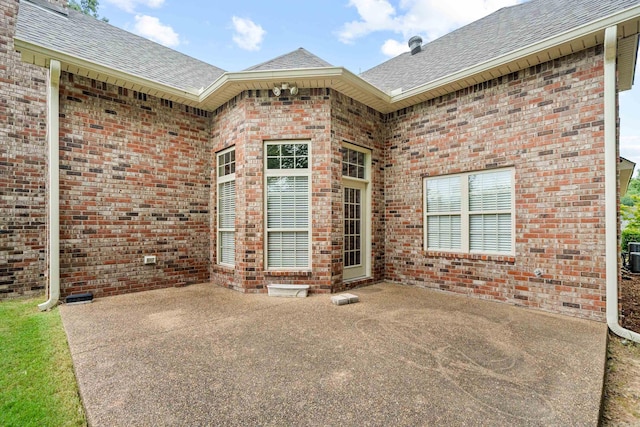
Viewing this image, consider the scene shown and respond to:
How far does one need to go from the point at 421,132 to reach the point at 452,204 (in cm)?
149

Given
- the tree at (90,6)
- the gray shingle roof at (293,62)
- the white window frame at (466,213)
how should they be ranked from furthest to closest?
the tree at (90,6) < the gray shingle roof at (293,62) < the white window frame at (466,213)

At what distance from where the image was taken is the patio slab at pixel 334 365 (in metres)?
1.89

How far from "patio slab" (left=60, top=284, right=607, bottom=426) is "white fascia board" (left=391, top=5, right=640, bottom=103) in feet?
11.8

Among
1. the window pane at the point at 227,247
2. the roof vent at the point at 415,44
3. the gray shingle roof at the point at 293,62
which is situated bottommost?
the window pane at the point at 227,247

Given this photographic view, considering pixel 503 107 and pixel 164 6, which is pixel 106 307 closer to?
pixel 503 107

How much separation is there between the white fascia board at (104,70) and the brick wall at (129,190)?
355mm

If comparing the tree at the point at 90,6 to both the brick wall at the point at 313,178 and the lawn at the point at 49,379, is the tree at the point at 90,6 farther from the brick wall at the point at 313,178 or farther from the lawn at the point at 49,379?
the lawn at the point at 49,379

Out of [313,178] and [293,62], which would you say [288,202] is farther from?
[293,62]

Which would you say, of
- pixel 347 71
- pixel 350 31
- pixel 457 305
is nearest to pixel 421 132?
pixel 347 71

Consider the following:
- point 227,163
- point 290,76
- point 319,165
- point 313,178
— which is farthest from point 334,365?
point 227,163

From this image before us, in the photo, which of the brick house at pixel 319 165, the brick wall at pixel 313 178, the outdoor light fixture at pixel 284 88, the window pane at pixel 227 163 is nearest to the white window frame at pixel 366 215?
the brick house at pixel 319 165

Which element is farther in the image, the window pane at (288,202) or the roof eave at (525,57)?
the window pane at (288,202)

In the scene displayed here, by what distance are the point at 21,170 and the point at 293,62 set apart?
16.0 ft

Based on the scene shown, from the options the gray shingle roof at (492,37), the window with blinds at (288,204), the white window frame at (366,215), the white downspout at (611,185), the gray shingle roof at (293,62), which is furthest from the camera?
the white window frame at (366,215)
